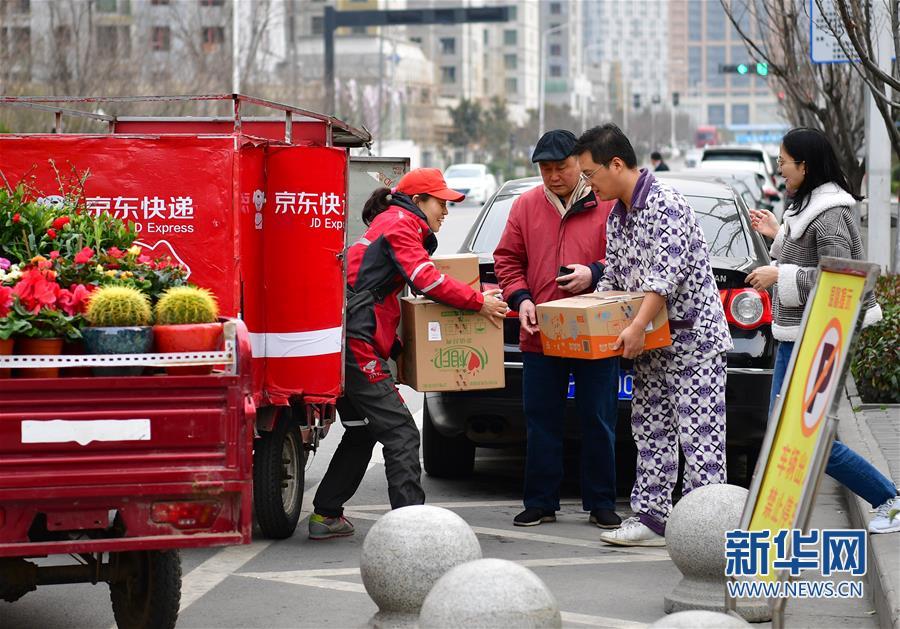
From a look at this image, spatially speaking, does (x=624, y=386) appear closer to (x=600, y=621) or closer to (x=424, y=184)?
(x=424, y=184)

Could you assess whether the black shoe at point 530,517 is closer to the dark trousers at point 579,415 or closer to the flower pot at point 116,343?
the dark trousers at point 579,415

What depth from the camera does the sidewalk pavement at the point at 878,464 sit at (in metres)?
5.41

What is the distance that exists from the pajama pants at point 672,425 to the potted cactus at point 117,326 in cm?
263

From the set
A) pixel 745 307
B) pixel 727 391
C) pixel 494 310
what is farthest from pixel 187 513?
pixel 745 307

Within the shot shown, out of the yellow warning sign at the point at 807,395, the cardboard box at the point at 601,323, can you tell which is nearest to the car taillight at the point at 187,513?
the yellow warning sign at the point at 807,395

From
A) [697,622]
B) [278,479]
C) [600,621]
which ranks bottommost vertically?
[600,621]

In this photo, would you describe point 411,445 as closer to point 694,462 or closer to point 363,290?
point 363,290

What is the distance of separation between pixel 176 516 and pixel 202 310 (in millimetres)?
772

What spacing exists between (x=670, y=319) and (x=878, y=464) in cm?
179

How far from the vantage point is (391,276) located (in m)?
6.99

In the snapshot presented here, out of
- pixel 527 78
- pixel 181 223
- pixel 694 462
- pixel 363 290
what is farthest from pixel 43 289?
pixel 527 78

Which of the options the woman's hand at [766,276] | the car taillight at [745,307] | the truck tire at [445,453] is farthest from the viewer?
the truck tire at [445,453]

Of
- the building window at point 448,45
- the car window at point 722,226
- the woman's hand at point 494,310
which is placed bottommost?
the woman's hand at point 494,310

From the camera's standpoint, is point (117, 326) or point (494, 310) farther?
point (494, 310)
